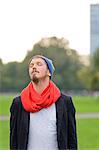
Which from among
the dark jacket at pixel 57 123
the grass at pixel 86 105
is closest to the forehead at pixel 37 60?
the dark jacket at pixel 57 123

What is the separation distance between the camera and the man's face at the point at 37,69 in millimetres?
2270

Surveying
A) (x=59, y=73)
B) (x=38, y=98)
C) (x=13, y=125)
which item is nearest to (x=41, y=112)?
(x=38, y=98)

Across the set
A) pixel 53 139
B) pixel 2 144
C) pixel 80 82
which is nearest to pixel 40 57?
pixel 53 139

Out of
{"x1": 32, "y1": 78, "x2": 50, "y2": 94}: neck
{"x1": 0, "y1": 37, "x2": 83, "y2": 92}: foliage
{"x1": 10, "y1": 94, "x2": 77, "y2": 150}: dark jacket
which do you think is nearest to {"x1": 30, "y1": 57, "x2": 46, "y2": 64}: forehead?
{"x1": 32, "y1": 78, "x2": 50, "y2": 94}: neck

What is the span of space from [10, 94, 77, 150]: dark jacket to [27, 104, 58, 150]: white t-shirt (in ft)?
0.08

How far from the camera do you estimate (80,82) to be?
4544 centimetres

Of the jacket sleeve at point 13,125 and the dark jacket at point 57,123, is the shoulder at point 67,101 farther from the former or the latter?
the jacket sleeve at point 13,125

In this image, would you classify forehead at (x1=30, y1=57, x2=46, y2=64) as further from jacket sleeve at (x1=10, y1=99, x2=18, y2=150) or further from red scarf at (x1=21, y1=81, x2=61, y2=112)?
jacket sleeve at (x1=10, y1=99, x2=18, y2=150)

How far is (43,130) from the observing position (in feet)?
7.38

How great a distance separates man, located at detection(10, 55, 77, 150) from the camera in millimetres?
2252

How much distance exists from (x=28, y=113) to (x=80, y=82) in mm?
43317

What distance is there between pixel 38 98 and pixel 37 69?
155mm

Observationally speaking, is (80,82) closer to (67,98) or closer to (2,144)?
(2,144)

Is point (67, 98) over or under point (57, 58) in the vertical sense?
under
